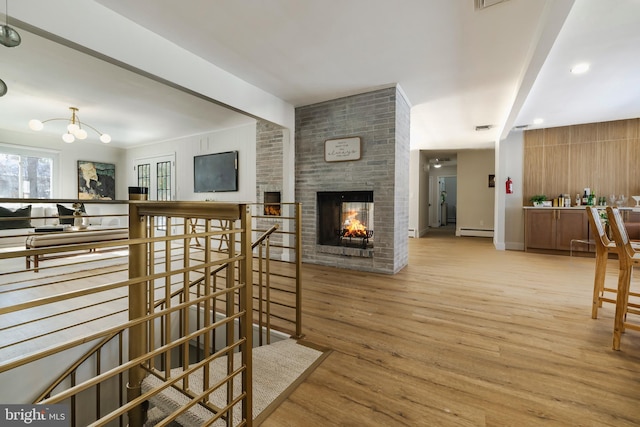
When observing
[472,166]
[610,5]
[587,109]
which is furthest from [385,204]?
[472,166]

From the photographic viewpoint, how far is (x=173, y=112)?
16.3 ft

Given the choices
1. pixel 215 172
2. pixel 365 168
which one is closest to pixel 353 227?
pixel 365 168

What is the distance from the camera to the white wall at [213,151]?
5.51m

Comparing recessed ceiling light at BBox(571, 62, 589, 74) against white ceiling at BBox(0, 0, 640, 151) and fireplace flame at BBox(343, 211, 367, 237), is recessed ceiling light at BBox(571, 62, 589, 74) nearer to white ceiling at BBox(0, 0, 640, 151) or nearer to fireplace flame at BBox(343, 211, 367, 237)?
white ceiling at BBox(0, 0, 640, 151)

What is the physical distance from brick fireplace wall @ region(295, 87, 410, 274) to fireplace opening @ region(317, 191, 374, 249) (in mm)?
134

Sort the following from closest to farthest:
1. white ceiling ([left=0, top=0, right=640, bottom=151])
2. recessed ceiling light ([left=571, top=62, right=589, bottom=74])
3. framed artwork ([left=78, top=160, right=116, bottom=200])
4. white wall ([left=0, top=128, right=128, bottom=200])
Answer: white ceiling ([left=0, top=0, right=640, bottom=151])
recessed ceiling light ([left=571, top=62, right=589, bottom=74])
white wall ([left=0, top=128, right=128, bottom=200])
framed artwork ([left=78, top=160, right=116, bottom=200])

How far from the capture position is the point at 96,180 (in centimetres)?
767

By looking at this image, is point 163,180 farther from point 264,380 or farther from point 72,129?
point 264,380

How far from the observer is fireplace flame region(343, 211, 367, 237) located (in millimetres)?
4320

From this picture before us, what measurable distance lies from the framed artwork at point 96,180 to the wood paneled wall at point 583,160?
34.1ft

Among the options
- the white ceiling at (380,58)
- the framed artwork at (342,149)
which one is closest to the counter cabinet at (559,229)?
the white ceiling at (380,58)

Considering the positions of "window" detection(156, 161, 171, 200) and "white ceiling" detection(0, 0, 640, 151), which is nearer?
"white ceiling" detection(0, 0, 640, 151)

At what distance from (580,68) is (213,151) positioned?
6029 millimetres

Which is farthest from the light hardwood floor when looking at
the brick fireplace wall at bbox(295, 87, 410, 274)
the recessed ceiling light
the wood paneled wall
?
the wood paneled wall
